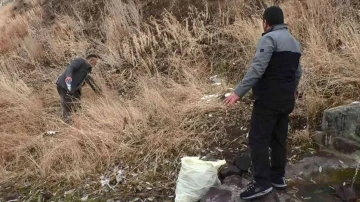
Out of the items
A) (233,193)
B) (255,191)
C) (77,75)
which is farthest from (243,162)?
(77,75)

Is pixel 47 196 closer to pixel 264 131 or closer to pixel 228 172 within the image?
pixel 228 172

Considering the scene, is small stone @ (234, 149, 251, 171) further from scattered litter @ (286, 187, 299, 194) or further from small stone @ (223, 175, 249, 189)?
scattered litter @ (286, 187, 299, 194)

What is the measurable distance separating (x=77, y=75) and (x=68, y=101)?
1.61ft

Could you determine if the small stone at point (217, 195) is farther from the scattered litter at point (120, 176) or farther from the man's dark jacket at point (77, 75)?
the man's dark jacket at point (77, 75)

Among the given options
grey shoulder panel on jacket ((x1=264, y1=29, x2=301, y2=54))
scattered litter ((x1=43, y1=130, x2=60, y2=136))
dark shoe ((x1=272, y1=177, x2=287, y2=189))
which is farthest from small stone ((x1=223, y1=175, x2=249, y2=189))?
scattered litter ((x1=43, y1=130, x2=60, y2=136))

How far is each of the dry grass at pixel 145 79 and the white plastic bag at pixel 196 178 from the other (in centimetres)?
76

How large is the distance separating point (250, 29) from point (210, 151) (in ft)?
9.92

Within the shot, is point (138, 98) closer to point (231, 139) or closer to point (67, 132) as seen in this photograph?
point (67, 132)

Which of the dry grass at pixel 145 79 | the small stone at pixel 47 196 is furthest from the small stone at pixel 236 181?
the small stone at pixel 47 196

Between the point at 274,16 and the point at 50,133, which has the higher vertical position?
the point at 274,16

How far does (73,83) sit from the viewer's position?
6965mm

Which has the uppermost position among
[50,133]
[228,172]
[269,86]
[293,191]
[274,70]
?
Answer: [274,70]

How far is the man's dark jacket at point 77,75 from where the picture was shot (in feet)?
22.9

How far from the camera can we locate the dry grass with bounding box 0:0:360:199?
5180 millimetres
